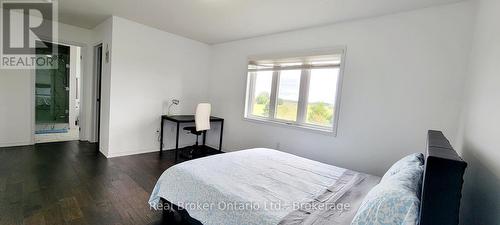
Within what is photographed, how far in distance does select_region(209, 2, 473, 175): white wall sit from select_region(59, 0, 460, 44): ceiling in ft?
0.54

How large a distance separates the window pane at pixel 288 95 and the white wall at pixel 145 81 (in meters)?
1.96

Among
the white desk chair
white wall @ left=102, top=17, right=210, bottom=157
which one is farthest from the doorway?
the white desk chair

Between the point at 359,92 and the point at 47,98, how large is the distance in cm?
692

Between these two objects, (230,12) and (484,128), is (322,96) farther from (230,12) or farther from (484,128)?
(484,128)

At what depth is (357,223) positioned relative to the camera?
1.11 metres

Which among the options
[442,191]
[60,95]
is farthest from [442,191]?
[60,95]

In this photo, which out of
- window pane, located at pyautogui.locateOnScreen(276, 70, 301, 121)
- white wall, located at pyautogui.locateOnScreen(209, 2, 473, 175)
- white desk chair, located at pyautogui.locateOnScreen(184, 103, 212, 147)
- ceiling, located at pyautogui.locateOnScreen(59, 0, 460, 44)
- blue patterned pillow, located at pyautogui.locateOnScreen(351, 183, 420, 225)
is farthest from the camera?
white desk chair, located at pyautogui.locateOnScreen(184, 103, 212, 147)

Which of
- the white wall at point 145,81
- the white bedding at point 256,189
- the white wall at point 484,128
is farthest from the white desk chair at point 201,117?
the white wall at point 484,128

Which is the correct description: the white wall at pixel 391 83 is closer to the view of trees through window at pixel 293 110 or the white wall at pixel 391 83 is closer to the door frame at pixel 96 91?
the view of trees through window at pixel 293 110

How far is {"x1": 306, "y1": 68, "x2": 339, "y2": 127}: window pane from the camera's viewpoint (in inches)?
125

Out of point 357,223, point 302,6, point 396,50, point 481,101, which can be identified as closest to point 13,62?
point 302,6

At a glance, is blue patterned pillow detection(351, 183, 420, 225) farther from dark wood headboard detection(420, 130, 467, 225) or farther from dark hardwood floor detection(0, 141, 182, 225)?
dark hardwood floor detection(0, 141, 182, 225)

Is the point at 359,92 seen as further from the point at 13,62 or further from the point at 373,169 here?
the point at 13,62

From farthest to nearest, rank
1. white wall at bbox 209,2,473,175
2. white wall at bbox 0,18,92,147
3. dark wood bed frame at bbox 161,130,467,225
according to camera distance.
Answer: white wall at bbox 0,18,92,147
white wall at bbox 209,2,473,175
dark wood bed frame at bbox 161,130,467,225
